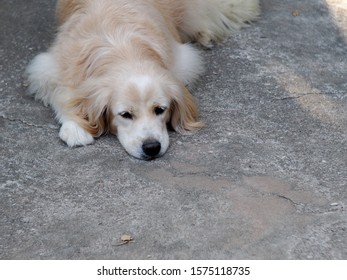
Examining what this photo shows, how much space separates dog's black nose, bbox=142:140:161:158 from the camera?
202 inches

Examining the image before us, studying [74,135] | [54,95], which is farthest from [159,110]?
[54,95]

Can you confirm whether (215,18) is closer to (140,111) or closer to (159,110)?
(159,110)

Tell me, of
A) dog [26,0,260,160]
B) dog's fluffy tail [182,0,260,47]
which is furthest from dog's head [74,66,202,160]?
dog's fluffy tail [182,0,260,47]

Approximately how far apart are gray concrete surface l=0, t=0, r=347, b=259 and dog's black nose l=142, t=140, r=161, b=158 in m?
0.08

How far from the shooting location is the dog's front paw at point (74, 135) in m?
5.34

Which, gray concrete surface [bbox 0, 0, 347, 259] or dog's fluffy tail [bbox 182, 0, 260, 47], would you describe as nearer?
gray concrete surface [bbox 0, 0, 347, 259]

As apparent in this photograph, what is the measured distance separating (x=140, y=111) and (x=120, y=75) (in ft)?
→ 1.09

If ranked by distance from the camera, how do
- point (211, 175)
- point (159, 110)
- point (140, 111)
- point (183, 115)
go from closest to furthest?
point (211, 175) < point (140, 111) < point (159, 110) < point (183, 115)

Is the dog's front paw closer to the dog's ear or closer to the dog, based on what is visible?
the dog

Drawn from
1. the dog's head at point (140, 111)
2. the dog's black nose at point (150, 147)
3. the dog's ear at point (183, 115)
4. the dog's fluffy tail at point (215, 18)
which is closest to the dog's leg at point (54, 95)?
the dog's head at point (140, 111)

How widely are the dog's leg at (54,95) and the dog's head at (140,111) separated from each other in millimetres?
106

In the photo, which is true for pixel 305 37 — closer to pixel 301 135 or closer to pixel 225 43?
pixel 225 43

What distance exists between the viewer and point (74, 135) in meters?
5.36

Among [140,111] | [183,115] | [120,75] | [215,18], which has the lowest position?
[215,18]
